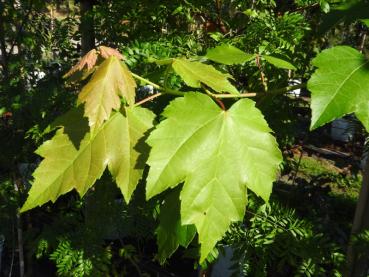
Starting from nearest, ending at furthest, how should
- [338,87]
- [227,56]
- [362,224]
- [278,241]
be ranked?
[338,87] < [227,56] < [278,241] < [362,224]

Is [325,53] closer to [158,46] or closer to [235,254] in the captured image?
[158,46]

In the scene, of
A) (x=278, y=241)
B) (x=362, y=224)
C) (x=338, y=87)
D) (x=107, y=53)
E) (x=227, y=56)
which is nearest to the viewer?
(x=338, y=87)

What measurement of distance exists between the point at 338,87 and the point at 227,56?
1.00 ft

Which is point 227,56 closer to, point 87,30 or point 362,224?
point 87,30

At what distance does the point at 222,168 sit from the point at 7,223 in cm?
215

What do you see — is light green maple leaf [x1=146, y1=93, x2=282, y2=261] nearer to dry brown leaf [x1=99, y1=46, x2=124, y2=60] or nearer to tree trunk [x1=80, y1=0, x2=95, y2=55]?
dry brown leaf [x1=99, y1=46, x2=124, y2=60]

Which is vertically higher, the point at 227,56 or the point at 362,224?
the point at 227,56

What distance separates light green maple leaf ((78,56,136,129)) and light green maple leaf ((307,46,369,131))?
284 mm

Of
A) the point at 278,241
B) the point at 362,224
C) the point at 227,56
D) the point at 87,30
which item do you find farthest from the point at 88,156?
the point at 362,224

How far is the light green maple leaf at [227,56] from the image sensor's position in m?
0.85

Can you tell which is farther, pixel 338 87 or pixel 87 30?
pixel 87 30

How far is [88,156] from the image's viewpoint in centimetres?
74

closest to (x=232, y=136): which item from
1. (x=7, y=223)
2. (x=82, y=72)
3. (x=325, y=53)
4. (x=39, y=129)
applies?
(x=325, y=53)

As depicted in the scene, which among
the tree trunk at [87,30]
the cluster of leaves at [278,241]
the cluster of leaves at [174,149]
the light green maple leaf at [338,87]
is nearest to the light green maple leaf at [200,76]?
the cluster of leaves at [174,149]
